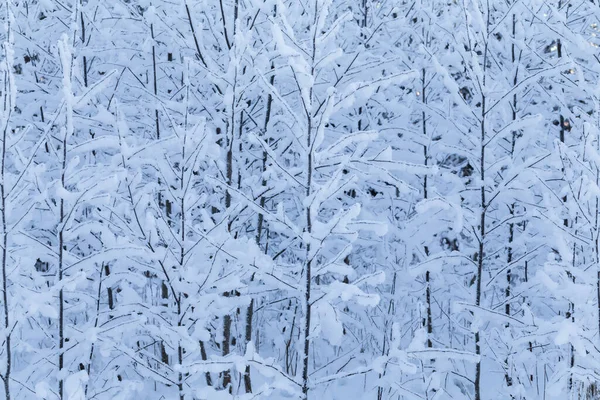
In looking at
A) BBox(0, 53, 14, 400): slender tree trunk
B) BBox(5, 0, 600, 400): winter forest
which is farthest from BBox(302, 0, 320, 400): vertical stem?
BBox(0, 53, 14, 400): slender tree trunk

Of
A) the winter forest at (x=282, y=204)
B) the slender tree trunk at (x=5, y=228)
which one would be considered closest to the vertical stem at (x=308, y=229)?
the winter forest at (x=282, y=204)

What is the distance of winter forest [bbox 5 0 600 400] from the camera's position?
3.89 meters

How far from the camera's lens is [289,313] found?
654 cm

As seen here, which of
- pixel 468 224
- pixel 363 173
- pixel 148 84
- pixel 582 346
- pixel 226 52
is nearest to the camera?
pixel 582 346

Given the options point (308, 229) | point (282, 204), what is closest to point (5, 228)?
point (308, 229)

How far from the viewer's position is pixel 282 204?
190 inches

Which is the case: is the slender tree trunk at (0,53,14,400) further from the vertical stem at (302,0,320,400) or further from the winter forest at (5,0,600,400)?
the vertical stem at (302,0,320,400)

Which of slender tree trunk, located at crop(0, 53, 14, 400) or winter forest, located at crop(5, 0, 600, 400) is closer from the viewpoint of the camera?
slender tree trunk, located at crop(0, 53, 14, 400)

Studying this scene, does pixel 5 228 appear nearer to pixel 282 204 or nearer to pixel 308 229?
pixel 308 229

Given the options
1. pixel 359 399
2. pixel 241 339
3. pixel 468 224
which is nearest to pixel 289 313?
pixel 241 339

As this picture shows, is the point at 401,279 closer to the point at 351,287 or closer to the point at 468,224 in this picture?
the point at 468,224

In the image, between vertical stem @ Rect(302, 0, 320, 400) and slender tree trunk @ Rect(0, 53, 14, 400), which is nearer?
slender tree trunk @ Rect(0, 53, 14, 400)

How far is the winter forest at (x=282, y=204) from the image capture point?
3.89 metres

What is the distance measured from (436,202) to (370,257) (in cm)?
300
